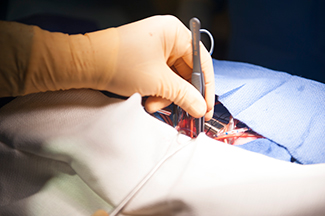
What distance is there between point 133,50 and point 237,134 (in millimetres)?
593

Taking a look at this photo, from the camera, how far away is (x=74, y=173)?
31.6 inches

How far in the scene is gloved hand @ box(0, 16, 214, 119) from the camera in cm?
65

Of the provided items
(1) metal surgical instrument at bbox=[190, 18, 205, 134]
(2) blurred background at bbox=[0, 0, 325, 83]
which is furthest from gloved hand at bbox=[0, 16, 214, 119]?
(2) blurred background at bbox=[0, 0, 325, 83]

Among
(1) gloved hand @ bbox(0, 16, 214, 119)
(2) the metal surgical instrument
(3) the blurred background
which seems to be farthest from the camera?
(3) the blurred background

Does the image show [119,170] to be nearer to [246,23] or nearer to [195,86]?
[195,86]

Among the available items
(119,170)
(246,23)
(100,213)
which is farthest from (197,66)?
(246,23)

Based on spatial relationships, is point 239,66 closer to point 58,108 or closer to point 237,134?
point 237,134

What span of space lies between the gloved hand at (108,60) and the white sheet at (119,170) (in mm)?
98

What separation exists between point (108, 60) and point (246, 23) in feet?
3.47

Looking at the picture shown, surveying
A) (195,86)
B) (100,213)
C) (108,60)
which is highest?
(108,60)

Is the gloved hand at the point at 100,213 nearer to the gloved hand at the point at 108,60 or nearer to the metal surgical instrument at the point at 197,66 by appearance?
the gloved hand at the point at 108,60

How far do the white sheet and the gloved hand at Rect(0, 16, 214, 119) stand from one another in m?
0.10

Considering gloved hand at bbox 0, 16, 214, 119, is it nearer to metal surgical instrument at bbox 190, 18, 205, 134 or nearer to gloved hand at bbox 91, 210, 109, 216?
metal surgical instrument at bbox 190, 18, 205, 134

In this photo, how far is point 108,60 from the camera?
755mm
